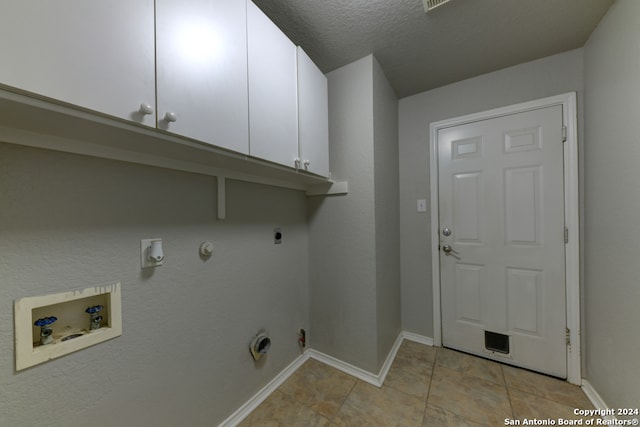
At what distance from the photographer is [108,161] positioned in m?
0.83

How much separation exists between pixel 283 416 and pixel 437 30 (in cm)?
249

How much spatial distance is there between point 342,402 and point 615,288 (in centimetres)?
167

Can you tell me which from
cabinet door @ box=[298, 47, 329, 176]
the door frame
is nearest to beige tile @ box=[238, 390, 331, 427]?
cabinet door @ box=[298, 47, 329, 176]

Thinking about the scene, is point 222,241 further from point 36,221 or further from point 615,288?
point 615,288

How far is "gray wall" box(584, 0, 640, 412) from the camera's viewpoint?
3.56 ft

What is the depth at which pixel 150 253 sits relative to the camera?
92 centimetres

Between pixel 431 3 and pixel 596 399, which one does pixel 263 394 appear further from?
pixel 431 3

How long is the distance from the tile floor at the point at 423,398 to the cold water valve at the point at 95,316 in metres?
0.98

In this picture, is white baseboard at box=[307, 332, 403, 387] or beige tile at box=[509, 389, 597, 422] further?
white baseboard at box=[307, 332, 403, 387]

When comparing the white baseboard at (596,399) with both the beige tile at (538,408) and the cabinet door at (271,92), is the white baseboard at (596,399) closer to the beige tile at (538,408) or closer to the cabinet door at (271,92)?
the beige tile at (538,408)

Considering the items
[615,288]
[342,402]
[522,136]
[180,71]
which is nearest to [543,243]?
[615,288]

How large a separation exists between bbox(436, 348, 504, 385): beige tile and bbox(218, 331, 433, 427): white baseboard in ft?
0.59

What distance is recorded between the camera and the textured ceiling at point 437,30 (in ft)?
3.97

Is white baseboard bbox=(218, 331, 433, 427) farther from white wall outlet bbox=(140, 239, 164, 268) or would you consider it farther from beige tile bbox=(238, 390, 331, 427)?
white wall outlet bbox=(140, 239, 164, 268)
